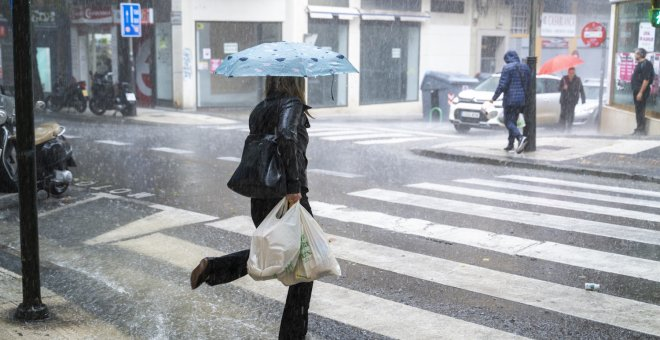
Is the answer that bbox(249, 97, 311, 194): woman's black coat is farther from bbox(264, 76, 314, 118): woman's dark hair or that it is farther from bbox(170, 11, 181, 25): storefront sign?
bbox(170, 11, 181, 25): storefront sign

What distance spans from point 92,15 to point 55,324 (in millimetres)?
24010

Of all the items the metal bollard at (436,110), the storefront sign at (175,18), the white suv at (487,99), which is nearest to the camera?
the white suv at (487,99)

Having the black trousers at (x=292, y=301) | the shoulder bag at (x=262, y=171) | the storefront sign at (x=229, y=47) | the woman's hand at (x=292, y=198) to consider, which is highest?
the storefront sign at (x=229, y=47)

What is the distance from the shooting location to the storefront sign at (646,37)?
18.3 meters

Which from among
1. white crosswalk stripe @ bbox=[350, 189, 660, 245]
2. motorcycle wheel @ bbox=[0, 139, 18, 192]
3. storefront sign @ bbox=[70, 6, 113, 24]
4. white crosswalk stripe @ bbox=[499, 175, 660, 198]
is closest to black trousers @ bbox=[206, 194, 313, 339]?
white crosswalk stripe @ bbox=[350, 189, 660, 245]

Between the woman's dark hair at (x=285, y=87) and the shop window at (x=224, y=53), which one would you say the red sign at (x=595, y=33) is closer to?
the shop window at (x=224, y=53)

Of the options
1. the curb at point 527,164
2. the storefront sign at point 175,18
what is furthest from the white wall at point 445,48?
the curb at point 527,164

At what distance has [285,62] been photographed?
4.69 metres

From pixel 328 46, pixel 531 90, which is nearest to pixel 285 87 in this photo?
pixel 531 90

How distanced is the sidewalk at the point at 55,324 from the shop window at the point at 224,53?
20.1 m

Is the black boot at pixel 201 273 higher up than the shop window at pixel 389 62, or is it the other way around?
the shop window at pixel 389 62

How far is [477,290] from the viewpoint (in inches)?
238

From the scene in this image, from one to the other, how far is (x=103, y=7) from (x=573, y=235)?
881 inches

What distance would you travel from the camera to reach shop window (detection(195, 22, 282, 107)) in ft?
83.0
